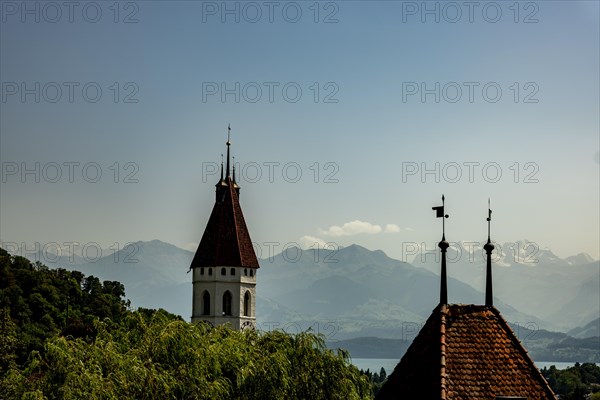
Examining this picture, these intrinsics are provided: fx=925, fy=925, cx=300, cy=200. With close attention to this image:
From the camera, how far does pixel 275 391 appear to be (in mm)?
29750

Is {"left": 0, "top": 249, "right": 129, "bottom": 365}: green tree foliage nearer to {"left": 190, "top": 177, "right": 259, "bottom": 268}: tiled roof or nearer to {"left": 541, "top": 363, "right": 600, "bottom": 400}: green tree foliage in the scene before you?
{"left": 190, "top": 177, "right": 259, "bottom": 268}: tiled roof

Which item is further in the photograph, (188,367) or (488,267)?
(188,367)

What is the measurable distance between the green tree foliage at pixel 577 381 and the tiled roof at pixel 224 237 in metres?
74.6

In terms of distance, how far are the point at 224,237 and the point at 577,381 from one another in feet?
316

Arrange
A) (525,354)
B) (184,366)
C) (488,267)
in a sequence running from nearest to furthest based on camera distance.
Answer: (525,354) < (488,267) < (184,366)

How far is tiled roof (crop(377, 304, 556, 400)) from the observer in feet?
44.9

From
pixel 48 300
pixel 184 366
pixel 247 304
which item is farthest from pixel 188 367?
pixel 48 300

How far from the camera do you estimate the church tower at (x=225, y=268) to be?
7225 cm

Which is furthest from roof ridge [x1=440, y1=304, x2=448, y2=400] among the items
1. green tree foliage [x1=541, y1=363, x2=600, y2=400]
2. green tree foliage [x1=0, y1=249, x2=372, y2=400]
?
green tree foliage [x1=541, y1=363, x2=600, y2=400]

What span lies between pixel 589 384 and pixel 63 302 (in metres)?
106

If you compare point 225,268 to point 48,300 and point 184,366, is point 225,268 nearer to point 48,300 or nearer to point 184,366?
point 48,300

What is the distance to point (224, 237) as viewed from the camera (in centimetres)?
7356

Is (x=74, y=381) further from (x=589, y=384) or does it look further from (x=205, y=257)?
(x=589, y=384)

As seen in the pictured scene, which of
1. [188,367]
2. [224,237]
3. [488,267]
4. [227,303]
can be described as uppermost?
[224,237]
